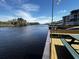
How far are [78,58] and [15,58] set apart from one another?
7.64 meters

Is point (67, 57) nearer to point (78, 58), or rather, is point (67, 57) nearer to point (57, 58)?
point (57, 58)

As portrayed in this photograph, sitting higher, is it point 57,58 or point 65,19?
point 65,19

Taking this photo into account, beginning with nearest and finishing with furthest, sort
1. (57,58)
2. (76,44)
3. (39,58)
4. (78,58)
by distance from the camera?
(78,58) → (57,58) → (76,44) → (39,58)

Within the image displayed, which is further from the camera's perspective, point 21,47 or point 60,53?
point 21,47

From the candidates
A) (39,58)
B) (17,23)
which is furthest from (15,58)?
(17,23)

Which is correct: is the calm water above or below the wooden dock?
below

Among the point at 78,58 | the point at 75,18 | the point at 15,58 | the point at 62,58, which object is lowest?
the point at 15,58

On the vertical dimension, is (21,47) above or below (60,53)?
below

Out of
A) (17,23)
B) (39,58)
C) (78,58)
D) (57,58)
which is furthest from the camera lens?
(17,23)

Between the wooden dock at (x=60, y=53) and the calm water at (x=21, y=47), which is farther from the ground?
the wooden dock at (x=60, y=53)

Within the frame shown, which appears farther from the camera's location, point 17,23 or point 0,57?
point 17,23

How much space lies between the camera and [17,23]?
525 feet

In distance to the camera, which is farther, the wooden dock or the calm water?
the calm water

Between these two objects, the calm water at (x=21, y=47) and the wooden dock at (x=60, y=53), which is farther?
the calm water at (x=21, y=47)
